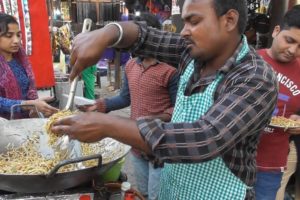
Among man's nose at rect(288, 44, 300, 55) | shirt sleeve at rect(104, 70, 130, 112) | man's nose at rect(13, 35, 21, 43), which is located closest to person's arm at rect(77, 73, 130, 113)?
shirt sleeve at rect(104, 70, 130, 112)

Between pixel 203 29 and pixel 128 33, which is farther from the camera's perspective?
pixel 128 33

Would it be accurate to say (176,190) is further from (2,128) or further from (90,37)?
(2,128)

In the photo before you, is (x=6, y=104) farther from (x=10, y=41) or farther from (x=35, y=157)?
(x=35, y=157)

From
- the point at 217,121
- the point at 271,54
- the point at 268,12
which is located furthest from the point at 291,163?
the point at 268,12

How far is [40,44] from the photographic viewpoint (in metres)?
4.57

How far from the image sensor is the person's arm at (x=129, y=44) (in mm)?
1331

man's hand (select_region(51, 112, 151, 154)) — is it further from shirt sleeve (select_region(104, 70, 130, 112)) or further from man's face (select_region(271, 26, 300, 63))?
man's face (select_region(271, 26, 300, 63))

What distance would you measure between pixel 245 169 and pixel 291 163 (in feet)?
5.87

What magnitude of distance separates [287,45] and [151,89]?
39.1 inches

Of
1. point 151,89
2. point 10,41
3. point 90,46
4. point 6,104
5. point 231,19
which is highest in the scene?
point 231,19

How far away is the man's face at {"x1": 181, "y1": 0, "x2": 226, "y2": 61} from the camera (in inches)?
46.1

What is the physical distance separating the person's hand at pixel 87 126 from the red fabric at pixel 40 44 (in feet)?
12.3

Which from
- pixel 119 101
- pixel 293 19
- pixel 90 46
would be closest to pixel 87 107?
pixel 119 101

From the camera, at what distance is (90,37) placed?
136 centimetres
